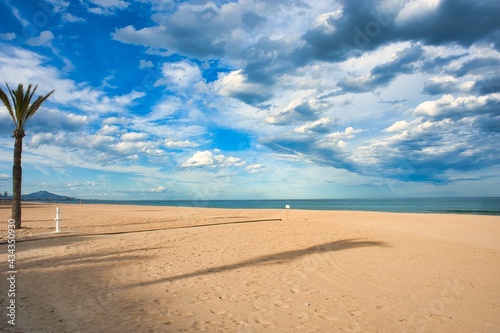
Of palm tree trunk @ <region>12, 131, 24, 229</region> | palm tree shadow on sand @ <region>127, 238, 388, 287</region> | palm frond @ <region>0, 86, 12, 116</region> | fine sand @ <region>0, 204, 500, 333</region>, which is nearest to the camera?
fine sand @ <region>0, 204, 500, 333</region>

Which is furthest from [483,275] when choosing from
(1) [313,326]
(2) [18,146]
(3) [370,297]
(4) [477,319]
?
(2) [18,146]

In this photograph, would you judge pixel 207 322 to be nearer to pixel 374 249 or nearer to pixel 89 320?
pixel 89 320

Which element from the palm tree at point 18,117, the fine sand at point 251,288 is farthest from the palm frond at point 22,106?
the fine sand at point 251,288

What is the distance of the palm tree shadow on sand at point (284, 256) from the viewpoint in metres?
8.10

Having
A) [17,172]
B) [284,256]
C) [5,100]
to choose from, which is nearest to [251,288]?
[284,256]

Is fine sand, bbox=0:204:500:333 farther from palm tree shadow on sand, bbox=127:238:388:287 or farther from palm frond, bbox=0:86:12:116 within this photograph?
palm frond, bbox=0:86:12:116

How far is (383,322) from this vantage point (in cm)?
544

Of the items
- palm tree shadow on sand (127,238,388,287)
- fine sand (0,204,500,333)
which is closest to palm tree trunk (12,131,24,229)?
fine sand (0,204,500,333)

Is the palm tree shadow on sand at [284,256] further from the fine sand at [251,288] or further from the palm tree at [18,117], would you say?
the palm tree at [18,117]

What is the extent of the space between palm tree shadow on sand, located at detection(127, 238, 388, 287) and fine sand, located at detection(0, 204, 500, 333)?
0.04 meters

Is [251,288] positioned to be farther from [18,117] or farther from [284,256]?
[18,117]

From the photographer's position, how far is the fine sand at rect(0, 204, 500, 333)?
17.3 feet

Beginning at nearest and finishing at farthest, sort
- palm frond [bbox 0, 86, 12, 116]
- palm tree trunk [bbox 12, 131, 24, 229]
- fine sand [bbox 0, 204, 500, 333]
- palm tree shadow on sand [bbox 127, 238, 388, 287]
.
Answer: fine sand [bbox 0, 204, 500, 333]
palm tree shadow on sand [bbox 127, 238, 388, 287]
palm frond [bbox 0, 86, 12, 116]
palm tree trunk [bbox 12, 131, 24, 229]

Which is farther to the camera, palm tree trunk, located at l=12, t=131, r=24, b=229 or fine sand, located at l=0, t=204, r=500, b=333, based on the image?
palm tree trunk, located at l=12, t=131, r=24, b=229
